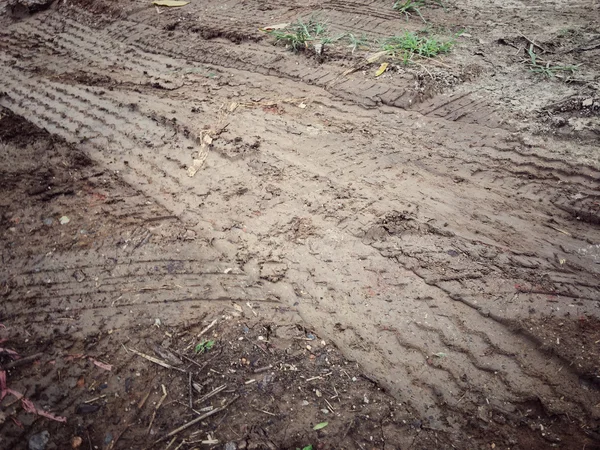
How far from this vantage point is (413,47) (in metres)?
4.01

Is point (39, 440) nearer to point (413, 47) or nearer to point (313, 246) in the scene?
point (313, 246)

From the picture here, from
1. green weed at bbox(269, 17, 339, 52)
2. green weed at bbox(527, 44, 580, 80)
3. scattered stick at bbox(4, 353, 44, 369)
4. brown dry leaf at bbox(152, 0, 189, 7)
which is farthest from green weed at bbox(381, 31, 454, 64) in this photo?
scattered stick at bbox(4, 353, 44, 369)

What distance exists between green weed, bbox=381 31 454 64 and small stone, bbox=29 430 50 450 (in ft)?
13.6

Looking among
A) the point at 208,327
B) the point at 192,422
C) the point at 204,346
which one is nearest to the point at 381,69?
the point at 208,327

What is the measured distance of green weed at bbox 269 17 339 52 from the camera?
13.9ft

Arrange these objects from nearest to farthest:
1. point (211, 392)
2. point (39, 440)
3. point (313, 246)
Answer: point (39, 440) < point (211, 392) < point (313, 246)

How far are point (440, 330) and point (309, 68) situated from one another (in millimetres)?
3052

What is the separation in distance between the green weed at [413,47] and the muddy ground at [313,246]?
12 cm

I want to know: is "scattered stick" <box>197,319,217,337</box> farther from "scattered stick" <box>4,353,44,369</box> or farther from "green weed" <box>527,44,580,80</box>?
"green weed" <box>527,44,580,80</box>

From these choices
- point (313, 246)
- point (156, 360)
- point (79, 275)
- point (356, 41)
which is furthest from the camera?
point (356, 41)

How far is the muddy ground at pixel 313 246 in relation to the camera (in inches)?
79.2

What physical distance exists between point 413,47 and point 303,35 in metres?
1.25

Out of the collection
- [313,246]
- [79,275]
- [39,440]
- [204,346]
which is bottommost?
[39,440]

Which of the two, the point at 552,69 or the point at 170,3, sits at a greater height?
the point at 170,3
